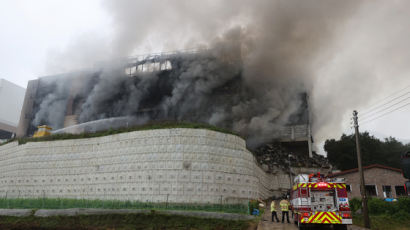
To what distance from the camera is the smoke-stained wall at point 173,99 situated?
1721 inches

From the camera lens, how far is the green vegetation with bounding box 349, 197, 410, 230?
14.1m

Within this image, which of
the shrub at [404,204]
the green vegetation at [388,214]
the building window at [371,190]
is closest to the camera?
the green vegetation at [388,214]

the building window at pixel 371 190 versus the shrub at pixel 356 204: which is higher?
the building window at pixel 371 190

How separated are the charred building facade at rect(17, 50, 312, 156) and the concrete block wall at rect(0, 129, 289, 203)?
14091 millimetres

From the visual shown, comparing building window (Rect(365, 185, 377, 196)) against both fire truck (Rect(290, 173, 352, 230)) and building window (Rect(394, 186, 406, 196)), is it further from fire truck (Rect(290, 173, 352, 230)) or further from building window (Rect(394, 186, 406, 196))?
fire truck (Rect(290, 173, 352, 230))

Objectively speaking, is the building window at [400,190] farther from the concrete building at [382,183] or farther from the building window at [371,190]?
the building window at [371,190]

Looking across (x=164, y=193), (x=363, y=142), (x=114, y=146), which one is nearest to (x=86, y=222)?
(x=164, y=193)

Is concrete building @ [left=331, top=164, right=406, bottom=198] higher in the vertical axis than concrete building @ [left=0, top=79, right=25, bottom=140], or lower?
lower

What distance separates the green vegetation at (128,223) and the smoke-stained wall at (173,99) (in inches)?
933

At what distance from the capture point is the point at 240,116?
4331 cm

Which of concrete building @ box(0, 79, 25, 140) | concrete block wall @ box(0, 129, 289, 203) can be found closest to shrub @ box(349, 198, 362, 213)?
concrete block wall @ box(0, 129, 289, 203)

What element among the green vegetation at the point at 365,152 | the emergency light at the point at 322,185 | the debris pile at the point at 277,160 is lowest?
the emergency light at the point at 322,185

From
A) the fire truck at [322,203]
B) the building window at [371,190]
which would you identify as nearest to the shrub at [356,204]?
the fire truck at [322,203]

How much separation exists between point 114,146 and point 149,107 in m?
26.9
